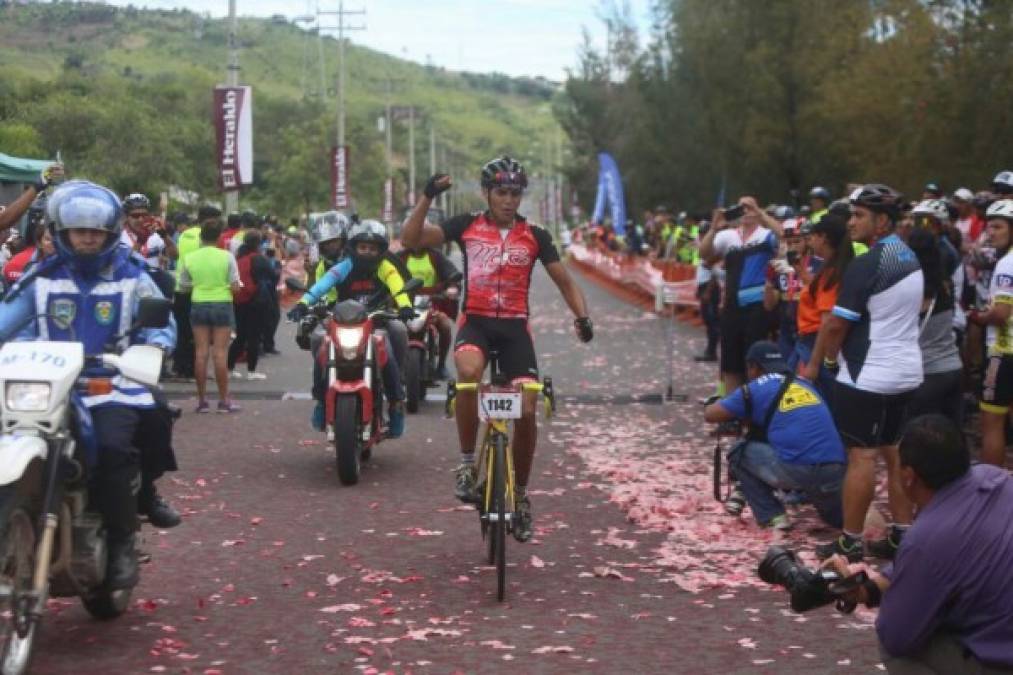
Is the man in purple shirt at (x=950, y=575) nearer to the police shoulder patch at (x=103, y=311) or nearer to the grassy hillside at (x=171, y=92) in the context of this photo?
the police shoulder patch at (x=103, y=311)

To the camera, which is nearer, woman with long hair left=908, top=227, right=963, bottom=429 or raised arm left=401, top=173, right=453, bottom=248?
raised arm left=401, top=173, right=453, bottom=248

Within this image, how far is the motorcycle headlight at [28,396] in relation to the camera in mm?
6402

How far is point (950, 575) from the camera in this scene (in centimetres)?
484

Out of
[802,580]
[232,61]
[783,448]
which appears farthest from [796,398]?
[232,61]

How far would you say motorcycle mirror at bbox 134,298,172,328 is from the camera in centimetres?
701

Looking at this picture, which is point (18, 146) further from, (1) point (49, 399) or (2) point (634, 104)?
(2) point (634, 104)

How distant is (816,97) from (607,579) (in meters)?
29.3

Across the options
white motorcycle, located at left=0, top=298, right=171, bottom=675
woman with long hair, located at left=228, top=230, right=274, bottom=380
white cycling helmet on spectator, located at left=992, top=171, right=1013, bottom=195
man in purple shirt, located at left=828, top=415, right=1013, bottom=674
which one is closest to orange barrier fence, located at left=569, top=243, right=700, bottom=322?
A: white cycling helmet on spectator, located at left=992, top=171, right=1013, bottom=195

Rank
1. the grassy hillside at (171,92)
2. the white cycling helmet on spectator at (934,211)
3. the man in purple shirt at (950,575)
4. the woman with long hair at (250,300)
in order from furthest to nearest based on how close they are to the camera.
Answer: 1. the grassy hillside at (171,92)
2. the woman with long hair at (250,300)
3. the white cycling helmet on spectator at (934,211)
4. the man in purple shirt at (950,575)

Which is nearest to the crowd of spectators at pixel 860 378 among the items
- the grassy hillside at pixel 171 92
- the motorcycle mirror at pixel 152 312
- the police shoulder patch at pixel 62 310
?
the motorcycle mirror at pixel 152 312

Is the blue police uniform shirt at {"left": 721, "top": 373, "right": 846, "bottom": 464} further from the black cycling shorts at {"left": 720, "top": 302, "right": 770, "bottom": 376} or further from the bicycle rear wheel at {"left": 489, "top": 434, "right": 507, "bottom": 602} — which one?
the black cycling shorts at {"left": 720, "top": 302, "right": 770, "bottom": 376}

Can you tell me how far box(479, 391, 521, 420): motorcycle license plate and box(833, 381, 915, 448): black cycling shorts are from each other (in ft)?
5.76

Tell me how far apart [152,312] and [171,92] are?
197 feet

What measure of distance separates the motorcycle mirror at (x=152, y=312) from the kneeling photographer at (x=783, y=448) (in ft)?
13.1
